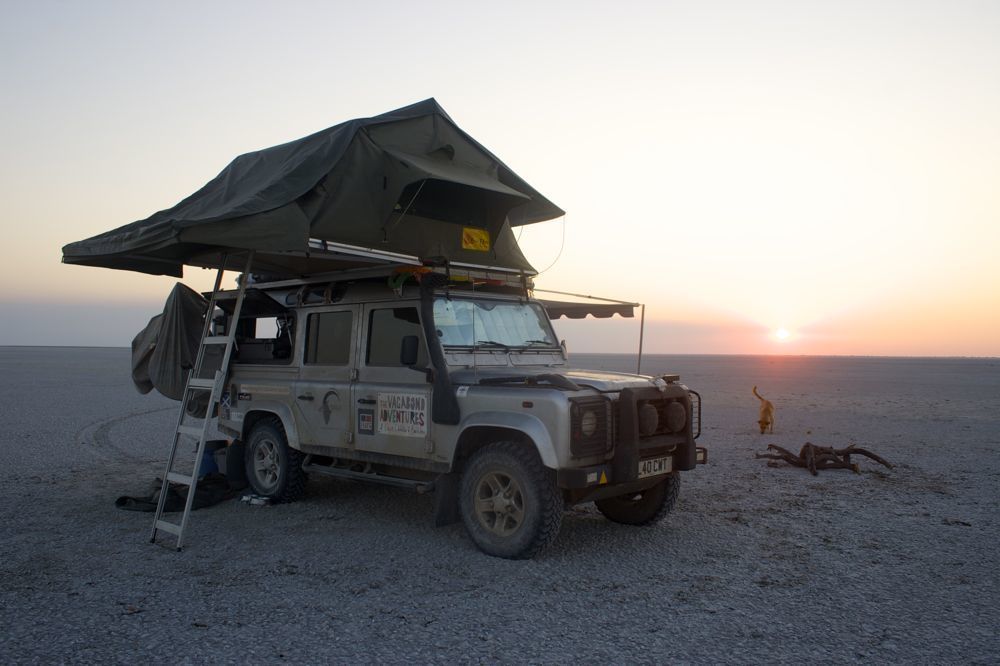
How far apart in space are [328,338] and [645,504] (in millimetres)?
3526

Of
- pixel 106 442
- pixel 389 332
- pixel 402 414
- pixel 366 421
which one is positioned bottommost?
pixel 106 442

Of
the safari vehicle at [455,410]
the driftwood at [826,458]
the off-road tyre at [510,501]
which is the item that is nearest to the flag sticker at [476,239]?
the safari vehicle at [455,410]

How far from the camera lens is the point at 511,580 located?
18.5 ft

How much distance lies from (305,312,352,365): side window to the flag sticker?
1.44 meters

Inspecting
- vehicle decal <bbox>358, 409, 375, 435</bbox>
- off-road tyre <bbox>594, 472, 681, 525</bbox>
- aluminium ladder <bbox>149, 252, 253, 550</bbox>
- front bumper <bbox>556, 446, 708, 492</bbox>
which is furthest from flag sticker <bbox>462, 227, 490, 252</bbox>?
front bumper <bbox>556, 446, 708, 492</bbox>

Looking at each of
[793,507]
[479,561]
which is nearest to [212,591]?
[479,561]

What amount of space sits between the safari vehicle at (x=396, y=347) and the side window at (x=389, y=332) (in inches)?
0.7

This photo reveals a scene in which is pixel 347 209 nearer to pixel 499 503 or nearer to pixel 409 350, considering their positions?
pixel 409 350

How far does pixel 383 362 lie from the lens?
725 cm

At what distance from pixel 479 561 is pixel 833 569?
107 inches

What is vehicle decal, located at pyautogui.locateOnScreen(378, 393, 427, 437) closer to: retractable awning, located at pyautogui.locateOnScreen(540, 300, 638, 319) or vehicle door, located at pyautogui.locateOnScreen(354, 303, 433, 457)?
vehicle door, located at pyautogui.locateOnScreen(354, 303, 433, 457)

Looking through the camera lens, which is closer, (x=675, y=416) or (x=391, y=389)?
(x=675, y=416)

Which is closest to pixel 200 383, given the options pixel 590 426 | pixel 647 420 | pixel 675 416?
pixel 590 426

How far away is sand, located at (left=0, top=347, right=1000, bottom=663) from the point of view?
14.5 feet
